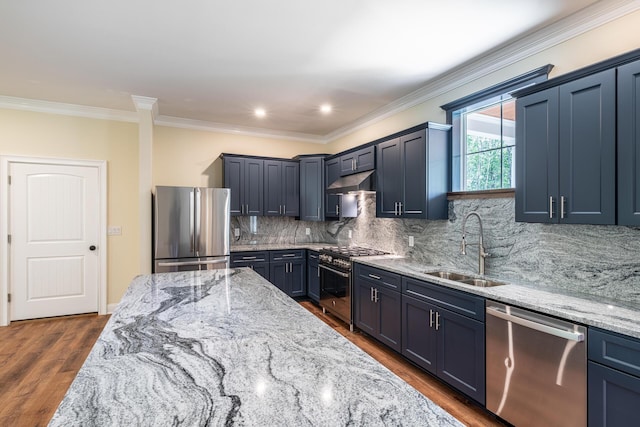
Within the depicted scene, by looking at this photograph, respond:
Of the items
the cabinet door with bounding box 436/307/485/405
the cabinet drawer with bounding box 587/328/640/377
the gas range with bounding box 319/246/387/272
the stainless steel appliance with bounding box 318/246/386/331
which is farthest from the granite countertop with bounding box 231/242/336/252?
the cabinet drawer with bounding box 587/328/640/377

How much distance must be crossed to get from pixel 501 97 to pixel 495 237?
4.08 ft

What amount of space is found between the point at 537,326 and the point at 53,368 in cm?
393

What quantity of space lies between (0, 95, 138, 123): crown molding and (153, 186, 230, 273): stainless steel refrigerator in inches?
53.9

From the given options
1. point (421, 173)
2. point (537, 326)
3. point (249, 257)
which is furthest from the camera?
point (249, 257)

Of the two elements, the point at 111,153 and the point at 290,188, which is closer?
the point at 111,153

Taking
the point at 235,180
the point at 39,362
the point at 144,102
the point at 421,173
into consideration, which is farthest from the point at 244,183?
the point at 39,362

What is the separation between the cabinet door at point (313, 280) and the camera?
474cm

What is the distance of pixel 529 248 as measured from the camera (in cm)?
254

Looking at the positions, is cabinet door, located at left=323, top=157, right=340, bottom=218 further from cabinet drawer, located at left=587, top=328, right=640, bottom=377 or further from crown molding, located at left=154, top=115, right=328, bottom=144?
cabinet drawer, located at left=587, top=328, right=640, bottom=377

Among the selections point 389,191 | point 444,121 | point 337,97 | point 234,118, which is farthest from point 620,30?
point 234,118

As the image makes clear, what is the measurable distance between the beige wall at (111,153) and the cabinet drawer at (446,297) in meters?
3.79

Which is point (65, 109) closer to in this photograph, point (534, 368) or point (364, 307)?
point (364, 307)

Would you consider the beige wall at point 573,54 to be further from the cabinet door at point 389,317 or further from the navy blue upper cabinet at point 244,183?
the navy blue upper cabinet at point 244,183

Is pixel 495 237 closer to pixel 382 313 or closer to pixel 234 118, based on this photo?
pixel 382 313
